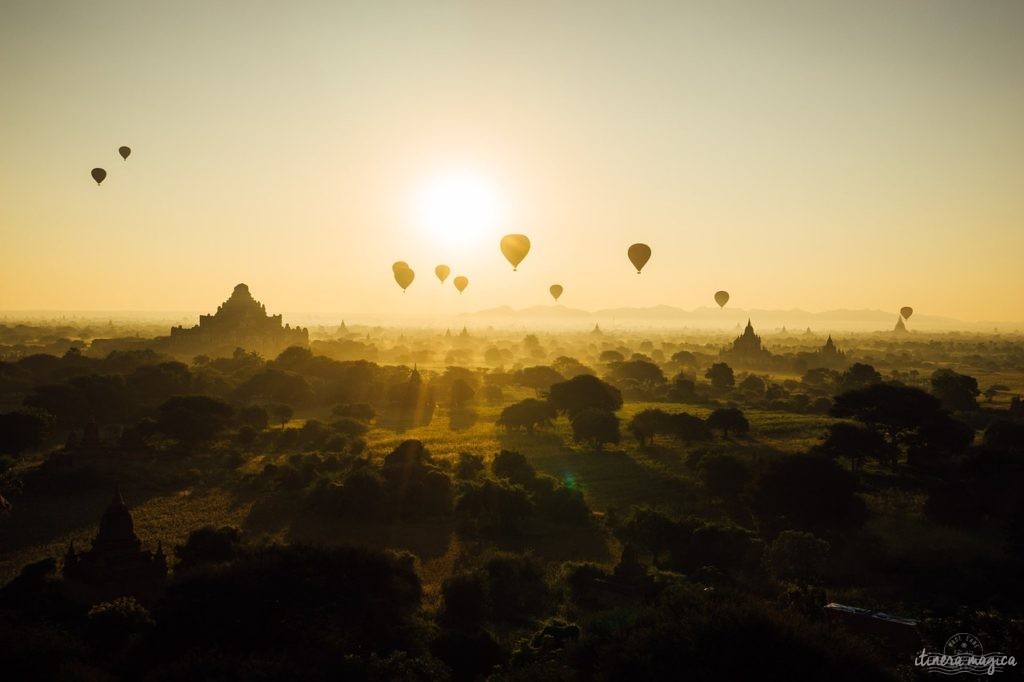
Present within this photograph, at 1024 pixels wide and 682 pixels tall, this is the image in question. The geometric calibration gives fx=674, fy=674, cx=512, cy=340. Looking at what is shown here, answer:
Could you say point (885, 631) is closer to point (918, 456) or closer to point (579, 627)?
point (579, 627)

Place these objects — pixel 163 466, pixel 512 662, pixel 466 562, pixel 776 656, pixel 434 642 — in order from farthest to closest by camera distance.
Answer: pixel 163 466, pixel 466 562, pixel 434 642, pixel 512 662, pixel 776 656

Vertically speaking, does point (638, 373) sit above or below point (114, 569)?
above

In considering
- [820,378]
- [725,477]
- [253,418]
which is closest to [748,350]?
[820,378]

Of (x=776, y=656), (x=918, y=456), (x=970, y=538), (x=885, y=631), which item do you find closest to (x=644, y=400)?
(x=918, y=456)

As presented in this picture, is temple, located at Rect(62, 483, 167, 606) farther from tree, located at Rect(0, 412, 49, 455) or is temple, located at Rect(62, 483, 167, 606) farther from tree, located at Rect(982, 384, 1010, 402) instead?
tree, located at Rect(982, 384, 1010, 402)

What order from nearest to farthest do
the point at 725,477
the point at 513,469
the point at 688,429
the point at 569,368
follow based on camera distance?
the point at 725,477
the point at 513,469
the point at 688,429
the point at 569,368

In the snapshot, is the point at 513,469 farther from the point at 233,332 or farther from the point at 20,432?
the point at 233,332

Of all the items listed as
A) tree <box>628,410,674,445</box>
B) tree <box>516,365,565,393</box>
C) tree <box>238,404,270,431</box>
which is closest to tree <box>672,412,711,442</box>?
tree <box>628,410,674,445</box>

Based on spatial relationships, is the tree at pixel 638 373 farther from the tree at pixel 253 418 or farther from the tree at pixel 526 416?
the tree at pixel 253 418
